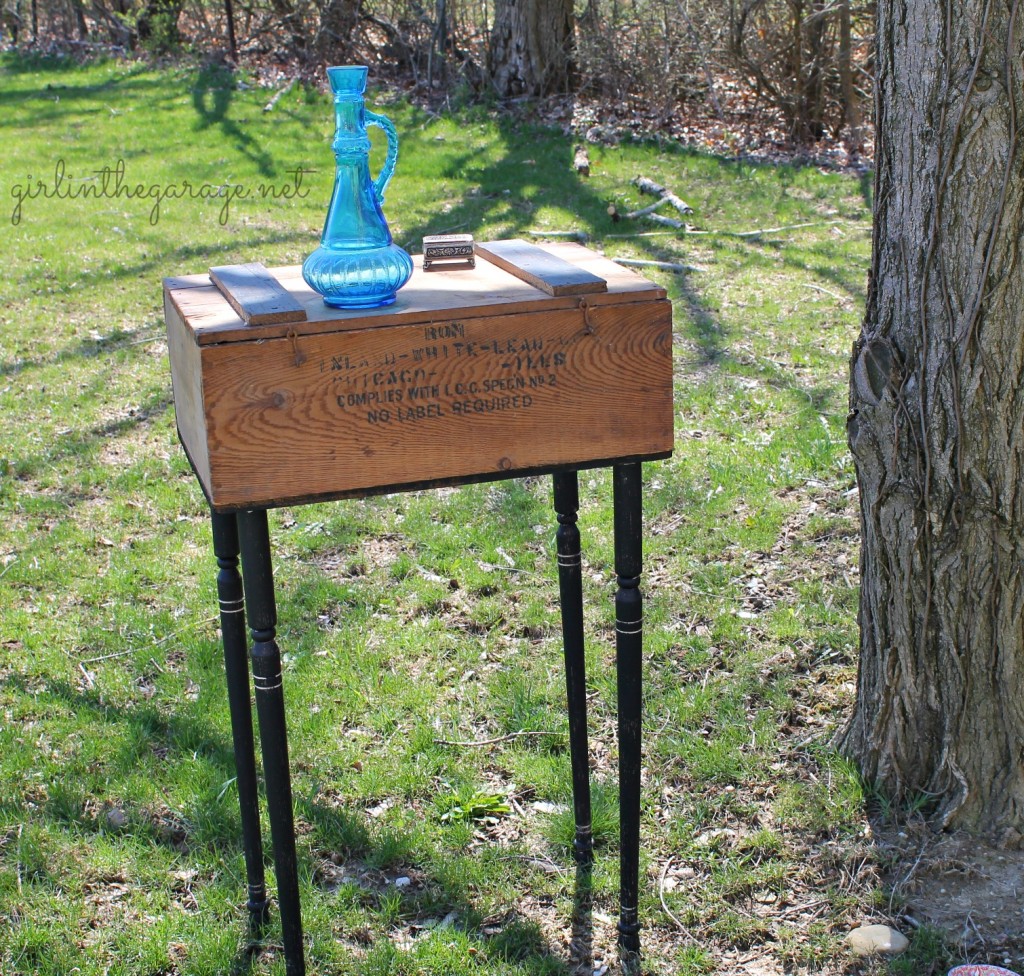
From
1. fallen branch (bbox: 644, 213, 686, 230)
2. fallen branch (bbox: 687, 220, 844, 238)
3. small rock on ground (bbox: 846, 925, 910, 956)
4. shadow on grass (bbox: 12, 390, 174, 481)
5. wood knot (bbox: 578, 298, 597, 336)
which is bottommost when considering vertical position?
small rock on ground (bbox: 846, 925, 910, 956)

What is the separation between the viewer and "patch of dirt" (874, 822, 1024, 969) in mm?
2260

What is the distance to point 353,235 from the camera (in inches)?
75.2

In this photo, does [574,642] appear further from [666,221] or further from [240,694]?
[666,221]

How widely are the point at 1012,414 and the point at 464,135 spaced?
831cm

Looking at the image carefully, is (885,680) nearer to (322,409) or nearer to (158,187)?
(322,409)

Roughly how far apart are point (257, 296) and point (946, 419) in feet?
4.53

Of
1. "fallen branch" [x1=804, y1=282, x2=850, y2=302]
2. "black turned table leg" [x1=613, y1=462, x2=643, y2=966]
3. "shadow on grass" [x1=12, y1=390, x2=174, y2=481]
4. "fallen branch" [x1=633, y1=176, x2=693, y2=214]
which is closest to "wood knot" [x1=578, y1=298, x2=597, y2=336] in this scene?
"black turned table leg" [x1=613, y1=462, x2=643, y2=966]

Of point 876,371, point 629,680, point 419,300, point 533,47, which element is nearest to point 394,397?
point 419,300

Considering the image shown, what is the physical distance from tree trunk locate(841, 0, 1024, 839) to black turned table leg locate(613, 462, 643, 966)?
0.62 meters

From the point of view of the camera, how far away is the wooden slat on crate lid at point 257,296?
1.76m

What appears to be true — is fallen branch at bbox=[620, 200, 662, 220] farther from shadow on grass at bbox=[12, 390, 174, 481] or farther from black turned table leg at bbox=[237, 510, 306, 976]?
black turned table leg at bbox=[237, 510, 306, 976]

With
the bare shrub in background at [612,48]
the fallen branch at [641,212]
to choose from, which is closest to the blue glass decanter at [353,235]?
the fallen branch at [641,212]

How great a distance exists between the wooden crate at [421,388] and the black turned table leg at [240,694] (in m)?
0.23

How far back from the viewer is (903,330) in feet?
7.71
